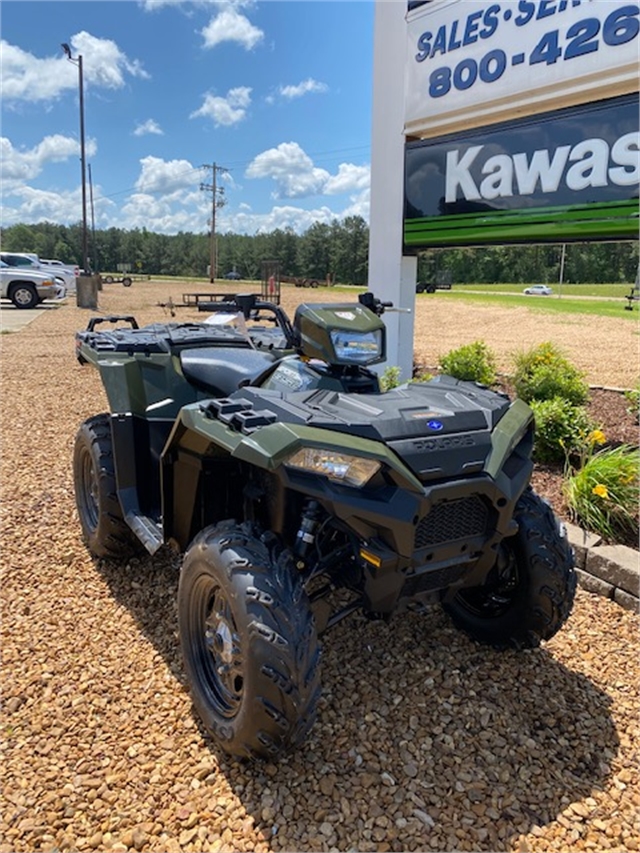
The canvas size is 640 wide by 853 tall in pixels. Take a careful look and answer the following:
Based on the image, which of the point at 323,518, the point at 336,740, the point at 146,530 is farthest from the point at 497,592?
the point at 146,530

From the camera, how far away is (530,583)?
229 centimetres

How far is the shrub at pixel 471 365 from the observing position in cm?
580

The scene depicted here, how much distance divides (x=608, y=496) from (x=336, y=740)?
2.08 m

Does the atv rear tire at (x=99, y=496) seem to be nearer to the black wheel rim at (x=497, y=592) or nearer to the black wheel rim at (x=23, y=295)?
the black wheel rim at (x=497, y=592)

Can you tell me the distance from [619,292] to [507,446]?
45.5 m

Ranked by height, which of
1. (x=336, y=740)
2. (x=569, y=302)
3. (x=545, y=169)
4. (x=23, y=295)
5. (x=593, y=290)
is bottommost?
(x=336, y=740)

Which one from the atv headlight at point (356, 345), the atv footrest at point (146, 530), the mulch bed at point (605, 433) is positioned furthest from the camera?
the mulch bed at point (605, 433)

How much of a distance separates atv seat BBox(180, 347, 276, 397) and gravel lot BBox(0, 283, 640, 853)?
1001mm

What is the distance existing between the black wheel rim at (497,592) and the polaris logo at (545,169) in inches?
140

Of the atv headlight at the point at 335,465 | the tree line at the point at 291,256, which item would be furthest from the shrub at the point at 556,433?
the tree line at the point at 291,256

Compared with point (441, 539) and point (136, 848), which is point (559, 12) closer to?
point (441, 539)

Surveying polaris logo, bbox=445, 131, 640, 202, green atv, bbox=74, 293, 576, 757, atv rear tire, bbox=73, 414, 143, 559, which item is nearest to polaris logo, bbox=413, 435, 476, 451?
green atv, bbox=74, 293, 576, 757

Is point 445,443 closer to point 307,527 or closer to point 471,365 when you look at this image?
point 307,527

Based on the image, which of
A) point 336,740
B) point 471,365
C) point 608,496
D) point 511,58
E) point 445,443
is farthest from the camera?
point 471,365
